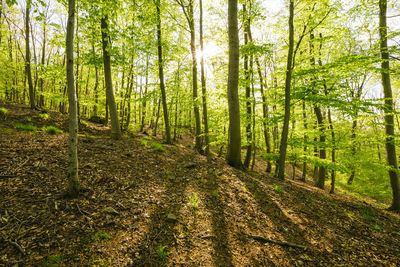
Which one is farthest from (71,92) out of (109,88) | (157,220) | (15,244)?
(109,88)

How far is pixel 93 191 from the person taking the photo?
3.76 meters

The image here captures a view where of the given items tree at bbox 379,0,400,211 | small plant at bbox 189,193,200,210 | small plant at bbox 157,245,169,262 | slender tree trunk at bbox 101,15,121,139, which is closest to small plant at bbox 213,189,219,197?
small plant at bbox 189,193,200,210

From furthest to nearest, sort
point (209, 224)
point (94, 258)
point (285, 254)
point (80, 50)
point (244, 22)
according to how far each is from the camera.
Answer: point (80, 50) → point (244, 22) → point (209, 224) → point (285, 254) → point (94, 258)

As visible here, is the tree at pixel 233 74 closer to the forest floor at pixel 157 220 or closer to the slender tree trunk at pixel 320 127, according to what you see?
the forest floor at pixel 157 220

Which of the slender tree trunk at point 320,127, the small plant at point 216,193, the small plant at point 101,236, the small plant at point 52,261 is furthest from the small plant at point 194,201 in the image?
the slender tree trunk at point 320,127

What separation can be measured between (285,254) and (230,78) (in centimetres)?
571

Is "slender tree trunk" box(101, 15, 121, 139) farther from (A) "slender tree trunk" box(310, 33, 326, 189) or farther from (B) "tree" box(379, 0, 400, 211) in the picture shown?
(B) "tree" box(379, 0, 400, 211)

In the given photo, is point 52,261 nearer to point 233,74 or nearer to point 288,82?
point 233,74

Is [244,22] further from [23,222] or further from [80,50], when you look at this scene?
[23,222]

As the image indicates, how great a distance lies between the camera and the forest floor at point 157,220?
103 inches

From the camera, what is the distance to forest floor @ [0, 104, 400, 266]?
8.60ft

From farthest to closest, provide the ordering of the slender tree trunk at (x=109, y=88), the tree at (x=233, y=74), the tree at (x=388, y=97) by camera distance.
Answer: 1. the slender tree trunk at (x=109, y=88)
2. the tree at (x=388, y=97)
3. the tree at (x=233, y=74)

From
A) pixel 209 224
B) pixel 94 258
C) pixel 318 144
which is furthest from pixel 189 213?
pixel 318 144

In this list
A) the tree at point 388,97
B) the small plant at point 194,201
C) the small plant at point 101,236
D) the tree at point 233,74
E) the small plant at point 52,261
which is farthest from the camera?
the tree at point 388,97
